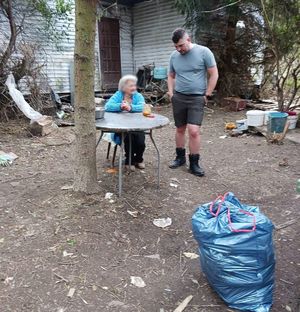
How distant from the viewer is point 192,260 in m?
2.81

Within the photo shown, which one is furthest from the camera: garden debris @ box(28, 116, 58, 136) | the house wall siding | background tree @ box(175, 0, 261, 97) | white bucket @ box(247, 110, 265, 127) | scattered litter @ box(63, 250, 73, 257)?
the house wall siding

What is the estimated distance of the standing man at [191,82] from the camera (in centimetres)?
432

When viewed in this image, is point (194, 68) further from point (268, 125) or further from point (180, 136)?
point (268, 125)

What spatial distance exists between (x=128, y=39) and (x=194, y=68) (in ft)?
30.3

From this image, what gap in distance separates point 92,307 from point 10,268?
755 millimetres

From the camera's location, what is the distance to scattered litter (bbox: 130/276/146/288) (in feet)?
8.15

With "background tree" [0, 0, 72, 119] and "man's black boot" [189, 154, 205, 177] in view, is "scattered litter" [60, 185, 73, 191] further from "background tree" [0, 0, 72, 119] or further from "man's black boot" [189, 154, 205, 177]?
"background tree" [0, 0, 72, 119]

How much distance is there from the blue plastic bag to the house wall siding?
9867mm

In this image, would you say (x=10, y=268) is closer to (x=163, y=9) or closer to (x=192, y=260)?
(x=192, y=260)

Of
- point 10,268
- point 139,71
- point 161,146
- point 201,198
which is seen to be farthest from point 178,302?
point 139,71

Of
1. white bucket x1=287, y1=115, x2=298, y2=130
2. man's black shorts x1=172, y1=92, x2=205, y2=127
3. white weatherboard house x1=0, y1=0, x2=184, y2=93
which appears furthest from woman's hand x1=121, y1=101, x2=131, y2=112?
white weatherboard house x1=0, y1=0, x2=184, y2=93

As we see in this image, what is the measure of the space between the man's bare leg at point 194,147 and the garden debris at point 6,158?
104 inches

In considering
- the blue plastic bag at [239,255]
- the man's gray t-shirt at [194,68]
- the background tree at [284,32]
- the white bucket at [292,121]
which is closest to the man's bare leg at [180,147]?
the man's gray t-shirt at [194,68]

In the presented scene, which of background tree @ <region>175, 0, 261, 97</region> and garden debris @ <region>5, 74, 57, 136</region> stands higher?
background tree @ <region>175, 0, 261, 97</region>
